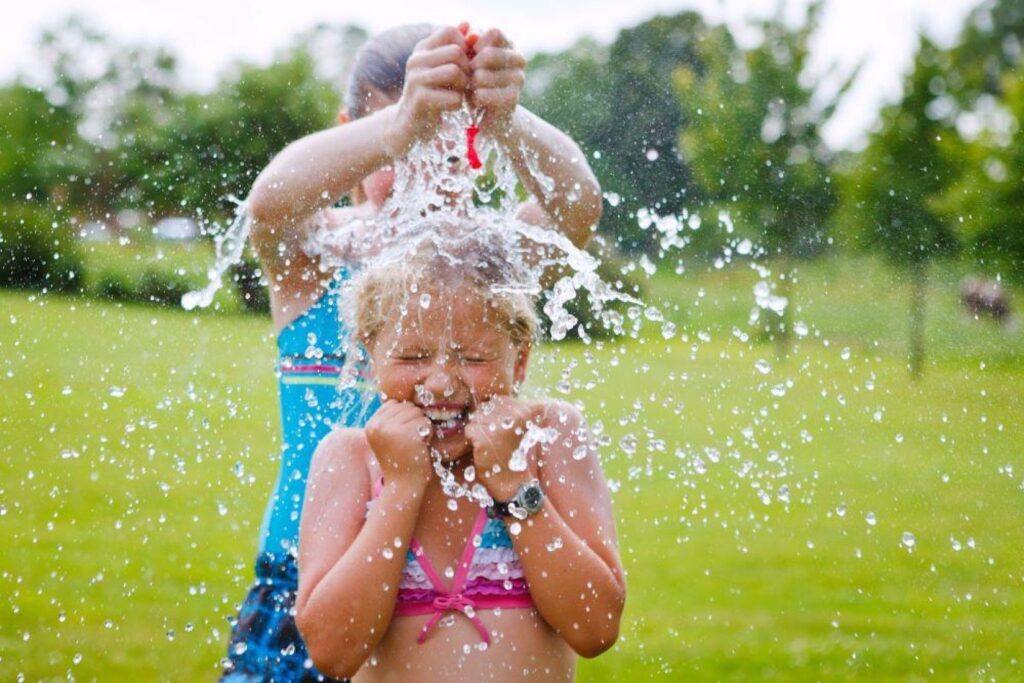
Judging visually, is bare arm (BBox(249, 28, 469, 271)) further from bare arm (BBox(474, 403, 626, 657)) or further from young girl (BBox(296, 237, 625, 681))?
bare arm (BBox(474, 403, 626, 657))

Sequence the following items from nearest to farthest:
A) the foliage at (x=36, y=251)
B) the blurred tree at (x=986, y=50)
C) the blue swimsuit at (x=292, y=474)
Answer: the blue swimsuit at (x=292, y=474) → the foliage at (x=36, y=251) → the blurred tree at (x=986, y=50)

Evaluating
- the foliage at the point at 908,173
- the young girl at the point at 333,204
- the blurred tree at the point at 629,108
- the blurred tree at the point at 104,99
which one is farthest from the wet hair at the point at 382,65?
the foliage at the point at 908,173

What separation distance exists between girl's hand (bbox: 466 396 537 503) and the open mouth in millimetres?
42

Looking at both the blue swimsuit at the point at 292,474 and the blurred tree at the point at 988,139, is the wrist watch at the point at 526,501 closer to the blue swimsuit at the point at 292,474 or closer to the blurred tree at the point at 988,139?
the blue swimsuit at the point at 292,474

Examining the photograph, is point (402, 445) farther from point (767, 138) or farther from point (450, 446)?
point (767, 138)

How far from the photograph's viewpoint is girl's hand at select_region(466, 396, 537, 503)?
192cm

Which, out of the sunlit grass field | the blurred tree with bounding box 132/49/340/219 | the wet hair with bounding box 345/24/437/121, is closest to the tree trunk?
the sunlit grass field

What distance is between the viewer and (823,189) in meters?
11.8

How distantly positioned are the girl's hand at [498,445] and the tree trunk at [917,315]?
6.84m

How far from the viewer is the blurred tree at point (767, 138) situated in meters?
10.5

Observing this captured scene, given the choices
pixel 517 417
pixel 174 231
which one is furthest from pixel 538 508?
pixel 174 231

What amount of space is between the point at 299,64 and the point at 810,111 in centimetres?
528

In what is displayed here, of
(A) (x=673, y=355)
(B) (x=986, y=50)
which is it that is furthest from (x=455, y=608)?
(B) (x=986, y=50)

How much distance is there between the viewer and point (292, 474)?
7.55 feet
